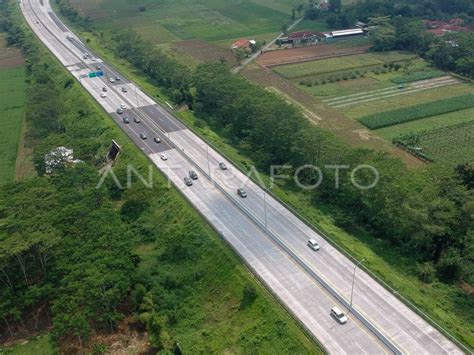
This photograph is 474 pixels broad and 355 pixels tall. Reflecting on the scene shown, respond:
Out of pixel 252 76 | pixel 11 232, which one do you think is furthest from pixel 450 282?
pixel 252 76

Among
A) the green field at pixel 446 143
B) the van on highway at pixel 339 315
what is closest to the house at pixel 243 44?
the green field at pixel 446 143

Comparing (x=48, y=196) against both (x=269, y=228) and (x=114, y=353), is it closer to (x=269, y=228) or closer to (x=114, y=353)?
(x=114, y=353)

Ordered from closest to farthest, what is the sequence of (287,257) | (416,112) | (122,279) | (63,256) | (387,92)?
(122,279) → (63,256) → (287,257) → (416,112) → (387,92)

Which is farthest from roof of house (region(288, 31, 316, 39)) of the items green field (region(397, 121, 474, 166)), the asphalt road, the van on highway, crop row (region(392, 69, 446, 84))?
the van on highway

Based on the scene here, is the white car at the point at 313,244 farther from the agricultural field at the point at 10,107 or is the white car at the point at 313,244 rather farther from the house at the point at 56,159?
the agricultural field at the point at 10,107

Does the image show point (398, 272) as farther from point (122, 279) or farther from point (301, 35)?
point (301, 35)

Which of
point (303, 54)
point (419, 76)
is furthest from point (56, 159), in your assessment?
point (419, 76)

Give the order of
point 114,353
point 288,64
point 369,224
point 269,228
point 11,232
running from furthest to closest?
point 288,64
point 369,224
point 269,228
point 11,232
point 114,353
